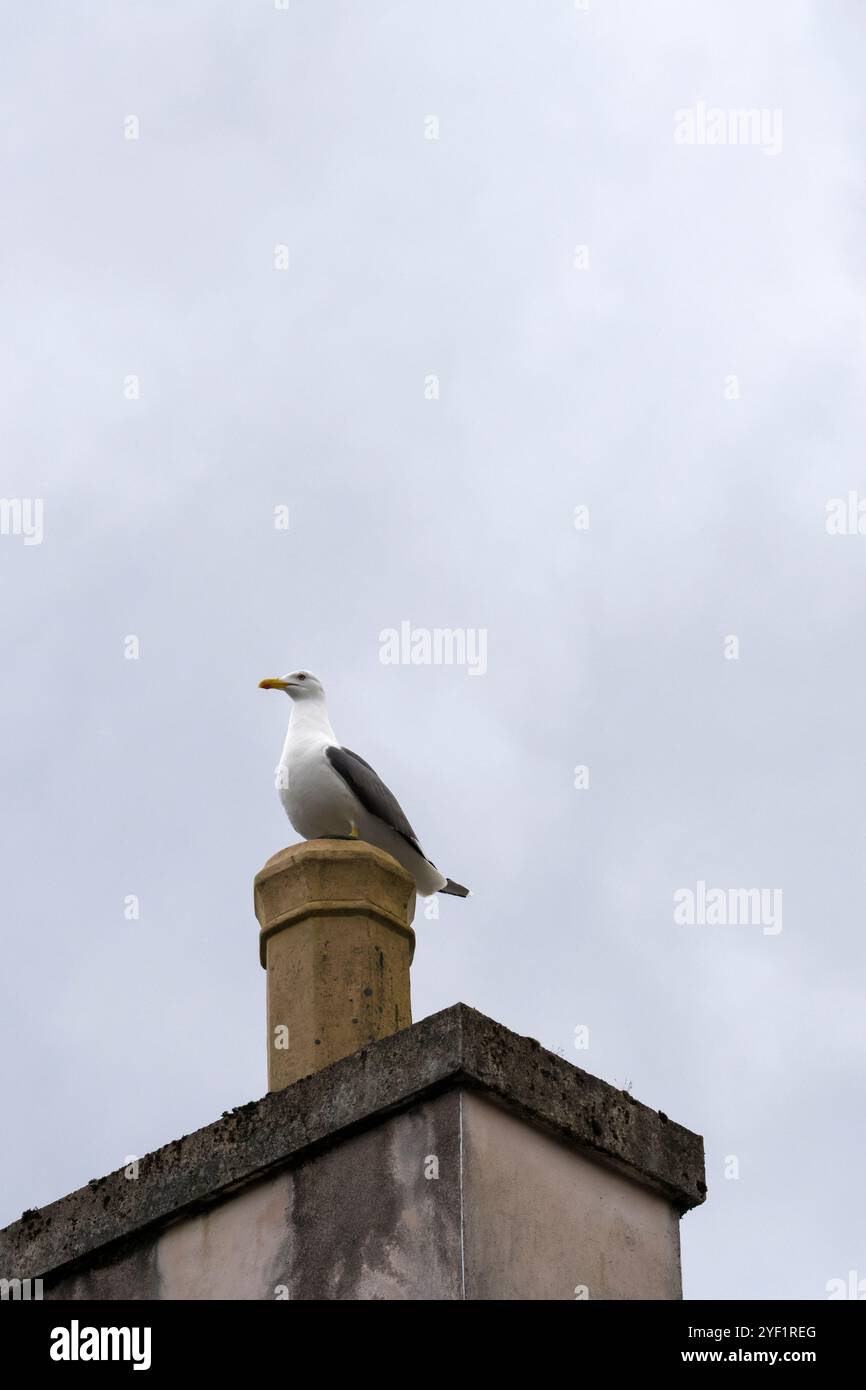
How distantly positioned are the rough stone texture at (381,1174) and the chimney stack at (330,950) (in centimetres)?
59

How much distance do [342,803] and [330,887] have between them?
1267 mm

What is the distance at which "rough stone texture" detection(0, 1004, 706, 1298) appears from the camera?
7016 mm

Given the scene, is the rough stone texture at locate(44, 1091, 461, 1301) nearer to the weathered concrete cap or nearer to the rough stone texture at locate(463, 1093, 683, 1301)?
the rough stone texture at locate(463, 1093, 683, 1301)

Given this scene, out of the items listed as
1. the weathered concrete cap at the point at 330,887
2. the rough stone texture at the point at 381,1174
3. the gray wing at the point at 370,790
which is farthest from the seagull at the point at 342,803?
the rough stone texture at the point at 381,1174

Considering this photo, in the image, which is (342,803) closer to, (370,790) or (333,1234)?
(370,790)

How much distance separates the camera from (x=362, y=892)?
8.39 metres

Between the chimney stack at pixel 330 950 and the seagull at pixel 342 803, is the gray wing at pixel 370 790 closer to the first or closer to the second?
the seagull at pixel 342 803

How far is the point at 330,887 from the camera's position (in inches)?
332

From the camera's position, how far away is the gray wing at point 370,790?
977 centimetres

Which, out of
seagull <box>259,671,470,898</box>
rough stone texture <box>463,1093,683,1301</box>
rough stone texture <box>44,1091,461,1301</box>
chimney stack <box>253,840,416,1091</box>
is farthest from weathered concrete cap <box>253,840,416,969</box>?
rough stone texture <box>463,1093,683,1301</box>

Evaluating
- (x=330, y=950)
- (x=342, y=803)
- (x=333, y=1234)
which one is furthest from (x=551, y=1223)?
(x=342, y=803)
